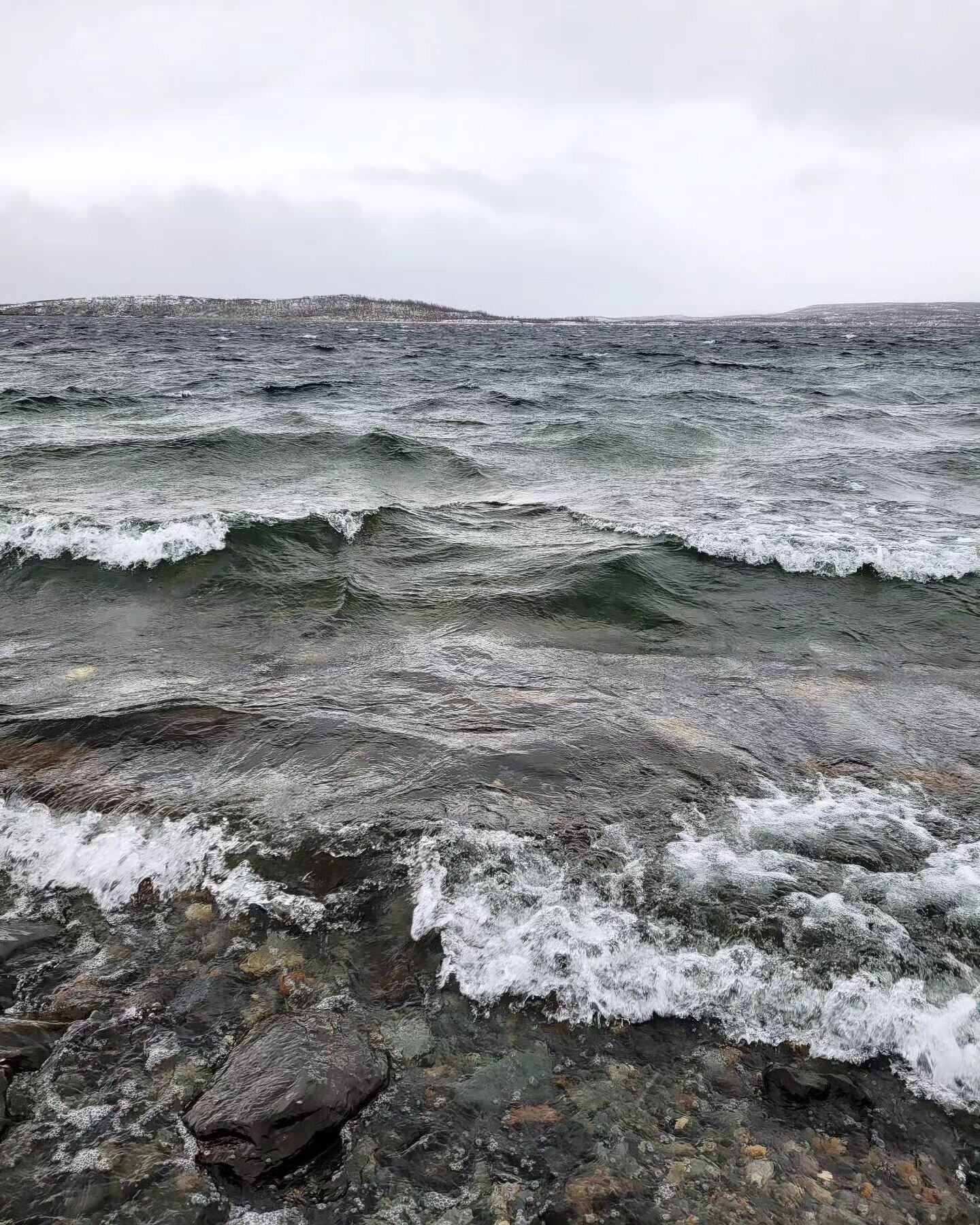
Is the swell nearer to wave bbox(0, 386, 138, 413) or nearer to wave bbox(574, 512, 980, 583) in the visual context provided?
wave bbox(574, 512, 980, 583)

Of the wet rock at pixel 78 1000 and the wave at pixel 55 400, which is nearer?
the wet rock at pixel 78 1000

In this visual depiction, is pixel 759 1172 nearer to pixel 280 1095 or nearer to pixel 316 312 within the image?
pixel 280 1095

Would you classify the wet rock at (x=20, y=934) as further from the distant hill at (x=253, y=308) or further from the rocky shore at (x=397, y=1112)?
the distant hill at (x=253, y=308)

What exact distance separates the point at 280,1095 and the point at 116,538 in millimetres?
8818

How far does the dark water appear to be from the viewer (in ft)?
13.6

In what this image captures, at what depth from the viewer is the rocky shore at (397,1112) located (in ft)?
9.67

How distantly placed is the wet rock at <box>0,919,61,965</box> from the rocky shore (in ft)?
0.05

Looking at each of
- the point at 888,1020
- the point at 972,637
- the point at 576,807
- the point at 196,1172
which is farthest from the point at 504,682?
the point at 972,637

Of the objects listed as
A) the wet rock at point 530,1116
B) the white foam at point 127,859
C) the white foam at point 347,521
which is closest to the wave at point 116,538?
the white foam at point 347,521

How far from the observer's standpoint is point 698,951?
409 centimetres

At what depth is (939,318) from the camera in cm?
12138

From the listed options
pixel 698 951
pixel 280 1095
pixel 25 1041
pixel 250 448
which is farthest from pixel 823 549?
pixel 250 448

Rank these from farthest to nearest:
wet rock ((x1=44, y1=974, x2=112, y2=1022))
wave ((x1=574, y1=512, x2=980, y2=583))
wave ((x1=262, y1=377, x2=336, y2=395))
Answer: wave ((x1=262, y1=377, x2=336, y2=395))
wave ((x1=574, y1=512, x2=980, y2=583))
wet rock ((x1=44, y1=974, x2=112, y2=1022))

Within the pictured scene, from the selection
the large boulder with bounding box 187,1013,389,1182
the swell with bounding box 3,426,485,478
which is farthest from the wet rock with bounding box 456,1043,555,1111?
the swell with bounding box 3,426,485,478
